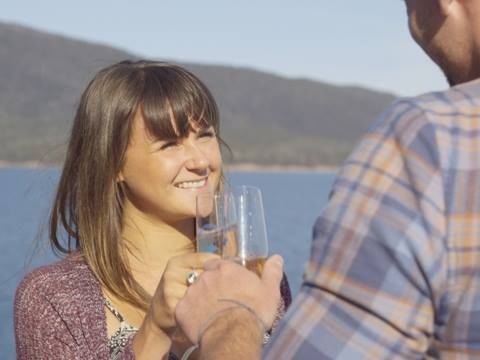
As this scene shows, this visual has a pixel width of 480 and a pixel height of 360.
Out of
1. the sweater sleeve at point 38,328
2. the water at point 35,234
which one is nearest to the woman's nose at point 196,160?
the water at point 35,234

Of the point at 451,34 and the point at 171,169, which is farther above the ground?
the point at 451,34

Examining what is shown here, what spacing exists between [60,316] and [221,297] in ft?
3.33

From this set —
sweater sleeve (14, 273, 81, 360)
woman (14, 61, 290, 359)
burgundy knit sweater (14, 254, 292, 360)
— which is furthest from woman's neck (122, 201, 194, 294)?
sweater sleeve (14, 273, 81, 360)

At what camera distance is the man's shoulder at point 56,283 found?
2.15m

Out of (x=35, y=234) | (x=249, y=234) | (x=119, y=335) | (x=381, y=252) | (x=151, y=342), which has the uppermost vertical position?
(x=381, y=252)

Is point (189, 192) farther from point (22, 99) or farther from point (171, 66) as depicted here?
point (22, 99)

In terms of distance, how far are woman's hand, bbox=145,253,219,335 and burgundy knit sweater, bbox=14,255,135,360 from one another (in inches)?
15.8

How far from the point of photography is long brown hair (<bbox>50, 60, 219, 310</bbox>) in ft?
7.27

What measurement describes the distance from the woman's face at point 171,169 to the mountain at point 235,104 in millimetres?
56199

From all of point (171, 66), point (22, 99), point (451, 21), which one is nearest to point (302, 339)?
point (451, 21)

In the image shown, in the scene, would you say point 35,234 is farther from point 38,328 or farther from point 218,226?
point 218,226

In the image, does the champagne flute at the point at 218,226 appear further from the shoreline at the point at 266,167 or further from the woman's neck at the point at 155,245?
the shoreline at the point at 266,167

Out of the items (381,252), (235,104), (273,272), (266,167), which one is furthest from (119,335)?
(235,104)

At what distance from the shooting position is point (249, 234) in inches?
58.4
